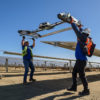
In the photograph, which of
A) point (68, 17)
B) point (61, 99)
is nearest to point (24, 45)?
point (68, 17)

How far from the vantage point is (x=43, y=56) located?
11.2m

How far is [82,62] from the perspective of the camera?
4242 millimetres

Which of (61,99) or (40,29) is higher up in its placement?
(40,29)

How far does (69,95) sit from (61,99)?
1.46 ft

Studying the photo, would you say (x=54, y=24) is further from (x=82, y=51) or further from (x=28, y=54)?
(x=82, y=51)

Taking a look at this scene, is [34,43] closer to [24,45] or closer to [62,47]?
[24,45]

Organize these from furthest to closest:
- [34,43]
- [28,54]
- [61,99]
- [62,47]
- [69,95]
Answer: [62,47], [34,43], [28,54], [69,95], [61,99]

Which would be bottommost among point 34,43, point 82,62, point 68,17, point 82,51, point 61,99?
point 61,99

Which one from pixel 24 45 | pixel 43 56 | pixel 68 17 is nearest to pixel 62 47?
pixel 43 56

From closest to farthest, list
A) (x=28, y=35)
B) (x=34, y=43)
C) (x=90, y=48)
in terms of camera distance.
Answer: (x=90, y=48)
(x=34, y=43)
(x=28, y=35)

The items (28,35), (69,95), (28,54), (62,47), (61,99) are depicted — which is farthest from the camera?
(62,47)

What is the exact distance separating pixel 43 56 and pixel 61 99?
7.63 metres

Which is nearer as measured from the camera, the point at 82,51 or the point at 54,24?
the point at 82,51

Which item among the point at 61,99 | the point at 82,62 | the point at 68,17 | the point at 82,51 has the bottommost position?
the point at 61,99
